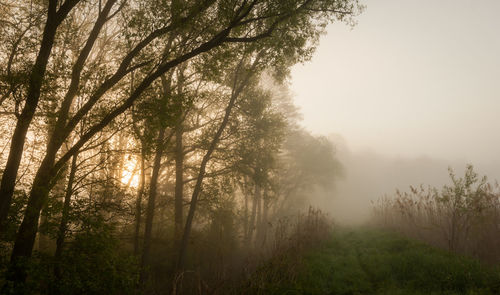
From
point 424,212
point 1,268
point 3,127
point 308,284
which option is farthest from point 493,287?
point 3,127

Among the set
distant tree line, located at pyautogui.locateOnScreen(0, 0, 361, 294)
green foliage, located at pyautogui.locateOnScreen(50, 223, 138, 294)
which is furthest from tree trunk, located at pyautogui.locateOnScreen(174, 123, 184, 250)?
green foliage, located at pyautogui.locateOnScreen(50, 223, 138, 294)

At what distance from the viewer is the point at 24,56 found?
6742 millimetres

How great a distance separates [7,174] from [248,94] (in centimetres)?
946

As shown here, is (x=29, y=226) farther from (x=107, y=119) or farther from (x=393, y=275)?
(x=393, y=275)

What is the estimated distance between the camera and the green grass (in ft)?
21.0

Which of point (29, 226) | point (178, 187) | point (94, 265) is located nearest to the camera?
point (29, 226)

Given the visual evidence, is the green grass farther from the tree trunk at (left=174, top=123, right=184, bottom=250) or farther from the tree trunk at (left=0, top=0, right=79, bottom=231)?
the tree trunk at (left=174, top=123, right=184, bottom=250)

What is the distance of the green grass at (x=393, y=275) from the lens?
640 cm

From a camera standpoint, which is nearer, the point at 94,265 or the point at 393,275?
the point at 94,265

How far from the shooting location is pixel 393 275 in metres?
7.80

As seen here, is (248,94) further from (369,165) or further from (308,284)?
(369,165)

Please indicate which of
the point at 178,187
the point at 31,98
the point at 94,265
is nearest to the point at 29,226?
the point at 94,265

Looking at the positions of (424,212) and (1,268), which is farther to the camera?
(424,212)

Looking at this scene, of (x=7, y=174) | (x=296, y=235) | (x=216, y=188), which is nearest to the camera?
(x=7, y=174)
